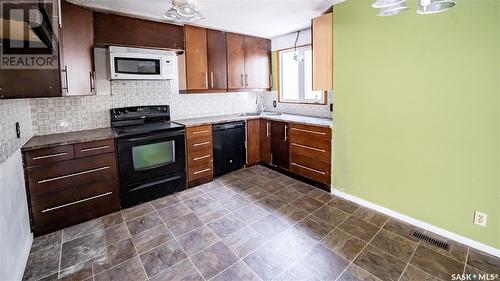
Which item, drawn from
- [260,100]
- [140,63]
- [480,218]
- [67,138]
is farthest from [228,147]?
[480,218]

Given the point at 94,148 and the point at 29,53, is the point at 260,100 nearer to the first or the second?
the point at 94,148

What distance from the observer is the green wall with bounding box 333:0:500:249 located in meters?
1.96

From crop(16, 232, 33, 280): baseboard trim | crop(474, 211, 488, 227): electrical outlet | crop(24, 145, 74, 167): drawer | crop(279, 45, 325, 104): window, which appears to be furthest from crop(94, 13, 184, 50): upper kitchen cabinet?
crop(474, 211, 488, 227): electrical outlet

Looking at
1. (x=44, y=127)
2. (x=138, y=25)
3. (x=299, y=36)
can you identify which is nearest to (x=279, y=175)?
(x=299, y=36)

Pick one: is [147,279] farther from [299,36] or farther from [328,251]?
[299,36]

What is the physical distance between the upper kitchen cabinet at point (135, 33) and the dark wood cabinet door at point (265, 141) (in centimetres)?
170

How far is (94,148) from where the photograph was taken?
8.66 feet

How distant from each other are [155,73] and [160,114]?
0.65 m

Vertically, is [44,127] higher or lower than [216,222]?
higher

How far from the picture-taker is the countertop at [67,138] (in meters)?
2.35

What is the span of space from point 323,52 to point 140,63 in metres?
2.22

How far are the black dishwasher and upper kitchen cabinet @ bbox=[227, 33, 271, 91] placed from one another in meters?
0.68

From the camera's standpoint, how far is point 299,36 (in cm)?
404

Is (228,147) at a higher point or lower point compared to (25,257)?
higher
